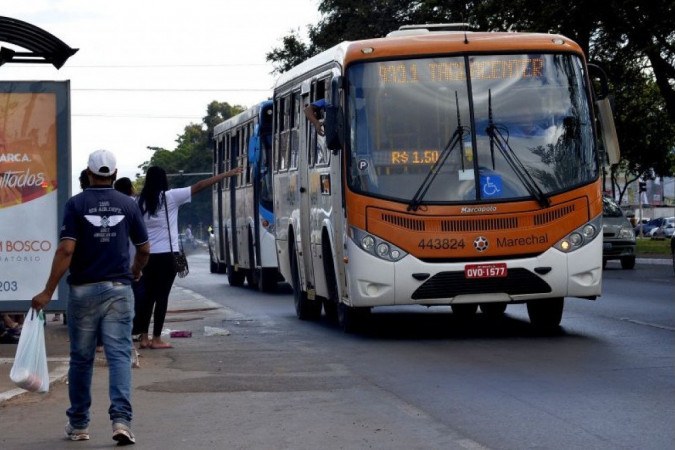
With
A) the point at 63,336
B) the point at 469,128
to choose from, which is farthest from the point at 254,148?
the point at 469,128

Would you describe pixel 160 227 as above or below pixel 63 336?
above

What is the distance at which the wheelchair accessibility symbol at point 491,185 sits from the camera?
15680 mm

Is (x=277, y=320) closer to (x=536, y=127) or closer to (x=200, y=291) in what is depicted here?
(x=536, y=127)

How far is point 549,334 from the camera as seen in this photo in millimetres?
16469

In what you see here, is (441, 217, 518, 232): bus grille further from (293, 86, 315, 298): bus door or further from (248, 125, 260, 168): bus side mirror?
(248, 125, 260, 168): bus side mirror

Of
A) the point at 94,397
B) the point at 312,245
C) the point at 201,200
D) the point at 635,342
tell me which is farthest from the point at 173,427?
the point at 201,200

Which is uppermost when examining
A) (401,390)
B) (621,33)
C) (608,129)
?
(621,33)

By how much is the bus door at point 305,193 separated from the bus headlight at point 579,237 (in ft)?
13.1

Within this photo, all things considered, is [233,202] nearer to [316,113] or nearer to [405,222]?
[316,113]

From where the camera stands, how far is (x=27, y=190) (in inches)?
593

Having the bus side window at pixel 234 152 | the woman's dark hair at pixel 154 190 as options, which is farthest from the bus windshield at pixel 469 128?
the bus side window at pixel 234 152

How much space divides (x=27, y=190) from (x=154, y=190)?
1.26 m

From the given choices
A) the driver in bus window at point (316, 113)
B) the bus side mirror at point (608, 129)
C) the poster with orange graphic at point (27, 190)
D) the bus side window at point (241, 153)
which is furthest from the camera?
the bus side window at point (241, 153)

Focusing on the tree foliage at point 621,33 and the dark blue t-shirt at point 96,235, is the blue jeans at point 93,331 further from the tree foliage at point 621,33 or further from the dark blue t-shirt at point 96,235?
the tree foliage at point 621,33
